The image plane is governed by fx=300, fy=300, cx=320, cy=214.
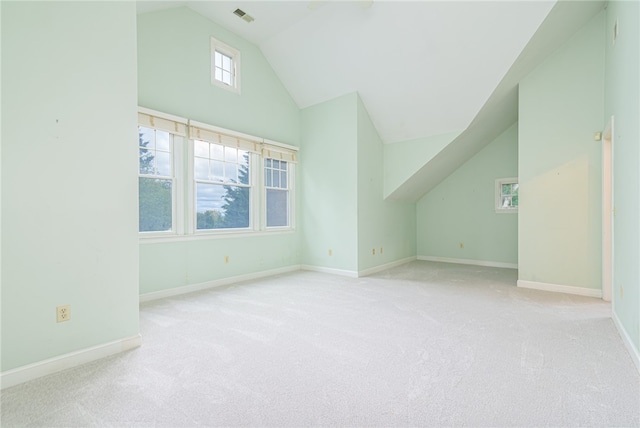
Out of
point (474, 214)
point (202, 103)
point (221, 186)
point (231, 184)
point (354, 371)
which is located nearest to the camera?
point (354, 371)

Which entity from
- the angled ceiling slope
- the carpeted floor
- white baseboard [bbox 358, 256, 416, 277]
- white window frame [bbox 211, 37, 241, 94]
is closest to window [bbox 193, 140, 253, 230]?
white window frame [bbox 211, 37, 241, 94]

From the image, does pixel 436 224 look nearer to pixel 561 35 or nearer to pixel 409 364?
pixel 561 35

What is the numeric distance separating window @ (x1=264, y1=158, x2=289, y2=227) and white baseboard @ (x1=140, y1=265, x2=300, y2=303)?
82cm

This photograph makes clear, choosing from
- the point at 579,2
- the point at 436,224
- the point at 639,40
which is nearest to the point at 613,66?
the point at 579,2

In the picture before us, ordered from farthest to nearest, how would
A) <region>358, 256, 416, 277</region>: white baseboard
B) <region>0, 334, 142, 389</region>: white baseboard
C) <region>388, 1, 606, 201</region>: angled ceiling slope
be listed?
<region>358, 256, 416, 277</region>: white baseboard < <region>388, 1, 606, 201</region>: angled ceiling slope < <region>0, 334, 142, 389</region>: white baseboard

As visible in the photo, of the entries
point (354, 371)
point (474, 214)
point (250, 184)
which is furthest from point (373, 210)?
point (354, 371)

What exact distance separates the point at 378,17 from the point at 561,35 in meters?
2.27

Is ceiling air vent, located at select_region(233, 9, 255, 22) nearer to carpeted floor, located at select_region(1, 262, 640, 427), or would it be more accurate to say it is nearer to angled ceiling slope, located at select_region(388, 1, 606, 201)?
angled ceiling slope, located at select_region(388, 1, 606, 201)

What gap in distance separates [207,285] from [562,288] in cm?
479

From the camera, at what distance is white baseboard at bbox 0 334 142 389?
1.83m

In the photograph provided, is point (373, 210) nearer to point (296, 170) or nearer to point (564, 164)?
point (296, 170)

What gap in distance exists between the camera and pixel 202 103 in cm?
426

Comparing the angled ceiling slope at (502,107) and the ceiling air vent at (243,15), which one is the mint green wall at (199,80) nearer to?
the ceiling air vent at (243,15)

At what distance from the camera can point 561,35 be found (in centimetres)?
373
